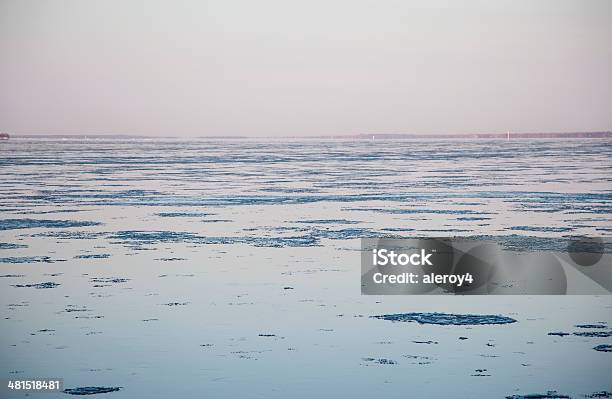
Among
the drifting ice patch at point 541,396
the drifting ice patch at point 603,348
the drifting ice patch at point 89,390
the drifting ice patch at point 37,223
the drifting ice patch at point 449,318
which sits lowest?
the drifting ice patch at point 541,396

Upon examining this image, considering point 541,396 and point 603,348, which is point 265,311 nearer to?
point 603,348

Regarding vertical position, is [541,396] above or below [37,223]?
below

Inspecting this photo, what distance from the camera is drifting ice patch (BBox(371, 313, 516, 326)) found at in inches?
354

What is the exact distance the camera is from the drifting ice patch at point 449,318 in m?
8.98

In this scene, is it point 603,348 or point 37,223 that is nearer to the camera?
point 603,348

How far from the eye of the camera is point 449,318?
916cm

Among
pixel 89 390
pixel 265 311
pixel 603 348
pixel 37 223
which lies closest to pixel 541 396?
pixel 603 348

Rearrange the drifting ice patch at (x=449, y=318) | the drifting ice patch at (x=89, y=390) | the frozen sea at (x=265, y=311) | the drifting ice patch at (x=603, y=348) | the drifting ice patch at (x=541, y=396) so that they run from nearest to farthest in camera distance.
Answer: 1. the drifting ice patch at (x=541, y=396)
2. the drifting ice patch at (x=89, y=390)
3. the frozen sea at (x=265, y=311)
4. the drifting ice patch at (x=603, y=348)
5. the drifting ice patch at (x=449, y=318)

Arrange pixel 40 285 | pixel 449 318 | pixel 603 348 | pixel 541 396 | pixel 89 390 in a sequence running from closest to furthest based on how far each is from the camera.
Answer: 1. pixel 541 396
2. pixel 89 390
3. pixel 603 348
4. pixel 449 318
5. pixel 40 285

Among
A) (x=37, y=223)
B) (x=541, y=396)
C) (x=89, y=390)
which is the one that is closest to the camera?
(x=541, y=396)

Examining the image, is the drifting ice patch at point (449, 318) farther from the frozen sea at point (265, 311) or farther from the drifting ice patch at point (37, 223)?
the drifting ice patch at point (37, 223)

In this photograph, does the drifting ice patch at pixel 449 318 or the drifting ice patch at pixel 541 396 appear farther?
the drifting ice patch at pixel 449 318

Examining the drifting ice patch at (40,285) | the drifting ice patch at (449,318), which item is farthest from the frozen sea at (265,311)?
the drifting ice patch at (449,318)

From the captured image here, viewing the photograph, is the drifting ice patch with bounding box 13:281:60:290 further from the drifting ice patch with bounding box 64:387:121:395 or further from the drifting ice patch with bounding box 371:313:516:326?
the drifting ice patch with bounding box 64:387:121:395
